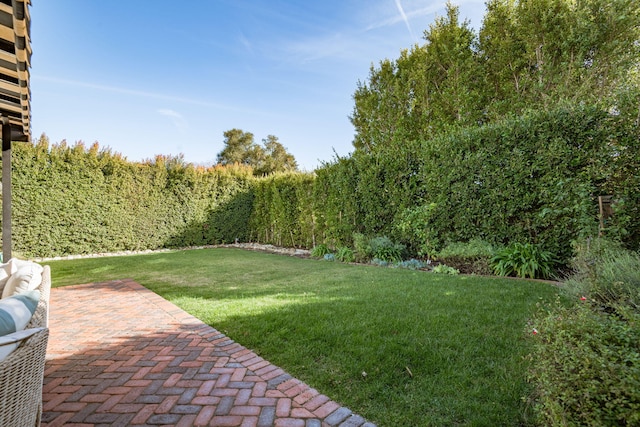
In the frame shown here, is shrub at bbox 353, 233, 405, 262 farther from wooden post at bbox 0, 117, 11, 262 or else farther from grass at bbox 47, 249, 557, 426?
wooden post at bbox 0, 117, 11, 262

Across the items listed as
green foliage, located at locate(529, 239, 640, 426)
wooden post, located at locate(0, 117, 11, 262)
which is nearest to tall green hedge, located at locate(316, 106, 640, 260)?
green foliage, located at locate(529, 239, 640, 426)

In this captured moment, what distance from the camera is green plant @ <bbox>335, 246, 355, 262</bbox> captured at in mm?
8008

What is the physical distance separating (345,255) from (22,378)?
714 centimetres

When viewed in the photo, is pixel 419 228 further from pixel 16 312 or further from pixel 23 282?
pixel 16 312

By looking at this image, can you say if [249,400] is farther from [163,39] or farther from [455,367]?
[163,39]

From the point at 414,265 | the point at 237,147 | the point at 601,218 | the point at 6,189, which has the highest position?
the point at 237,147

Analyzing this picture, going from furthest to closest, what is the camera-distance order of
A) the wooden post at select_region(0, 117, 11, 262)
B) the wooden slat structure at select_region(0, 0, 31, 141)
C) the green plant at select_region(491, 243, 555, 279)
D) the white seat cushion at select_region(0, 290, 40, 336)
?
the wooden post at select_region(0, 117, 11, 262), the green plant at select_region(491, 243, 555, 279), the wooden slat structure at select_region(0, 0, 31, 141), the white seat cushion at select_region(0, 290, 40, 336)

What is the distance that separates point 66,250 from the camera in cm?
981

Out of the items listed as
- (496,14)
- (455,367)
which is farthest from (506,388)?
(496,14)

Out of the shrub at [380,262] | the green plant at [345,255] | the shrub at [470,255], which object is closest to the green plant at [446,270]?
the shrub at [470,255]

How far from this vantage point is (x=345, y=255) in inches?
321

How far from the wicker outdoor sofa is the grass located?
5.11ft

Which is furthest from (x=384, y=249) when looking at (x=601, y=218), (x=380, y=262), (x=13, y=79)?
(x=13, y=79)

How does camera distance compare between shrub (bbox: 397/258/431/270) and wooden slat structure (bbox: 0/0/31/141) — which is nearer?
wooden slat structure (bbox: 0/0/31/141)
